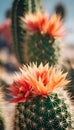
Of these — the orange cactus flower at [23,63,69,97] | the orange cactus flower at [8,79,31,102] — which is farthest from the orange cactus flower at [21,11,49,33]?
the orange cactus flower at [8,79,31,102]

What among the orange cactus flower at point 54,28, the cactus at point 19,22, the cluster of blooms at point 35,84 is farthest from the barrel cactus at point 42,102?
the cactus at point 19,22

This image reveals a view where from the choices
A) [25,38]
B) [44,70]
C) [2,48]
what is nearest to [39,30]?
[25,38]

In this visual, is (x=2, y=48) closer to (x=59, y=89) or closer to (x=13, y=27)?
(x=13, y=27)

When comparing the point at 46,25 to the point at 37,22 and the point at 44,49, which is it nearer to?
the point at 37,22

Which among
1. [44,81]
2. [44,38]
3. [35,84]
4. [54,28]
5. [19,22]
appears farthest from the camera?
[19,22]

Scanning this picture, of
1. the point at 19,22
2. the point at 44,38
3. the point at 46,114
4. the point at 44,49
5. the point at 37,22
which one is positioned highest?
the point at 19,22

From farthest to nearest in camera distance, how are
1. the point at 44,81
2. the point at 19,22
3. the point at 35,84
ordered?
the point at 19,22, the point at 44,81, the point at 35,84

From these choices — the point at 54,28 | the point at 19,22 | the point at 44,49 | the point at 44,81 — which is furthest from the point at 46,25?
the point at 44,81

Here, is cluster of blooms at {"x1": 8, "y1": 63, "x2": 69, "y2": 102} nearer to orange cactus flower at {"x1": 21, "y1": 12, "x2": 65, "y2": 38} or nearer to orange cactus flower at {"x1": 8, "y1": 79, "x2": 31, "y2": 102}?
Answer: orange cactus flower at {"x1": 8, "y1": 79, "x2": 31, "y2": 102}

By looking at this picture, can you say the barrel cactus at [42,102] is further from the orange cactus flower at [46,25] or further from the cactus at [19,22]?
the cactus at [19,22]
